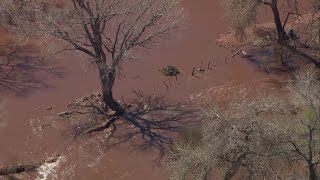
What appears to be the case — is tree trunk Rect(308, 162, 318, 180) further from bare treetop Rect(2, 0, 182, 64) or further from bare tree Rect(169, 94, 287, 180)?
bare treetop Rect(2, 0, 182, 64)

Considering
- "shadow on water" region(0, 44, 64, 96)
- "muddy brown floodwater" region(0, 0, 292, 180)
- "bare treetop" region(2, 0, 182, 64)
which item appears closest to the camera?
"muddy brown floodwater" region(0, 0, 292, 180)

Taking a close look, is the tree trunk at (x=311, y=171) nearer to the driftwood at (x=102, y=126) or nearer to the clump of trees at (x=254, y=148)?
the clump of trees at (x=254, y=148)

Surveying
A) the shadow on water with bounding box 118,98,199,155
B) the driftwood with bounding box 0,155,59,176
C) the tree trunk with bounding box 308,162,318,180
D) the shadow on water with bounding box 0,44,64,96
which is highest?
the shadow on water with bounding box 0,44,64,96

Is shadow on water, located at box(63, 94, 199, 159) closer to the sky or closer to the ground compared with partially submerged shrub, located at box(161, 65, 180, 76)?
closer to the ground

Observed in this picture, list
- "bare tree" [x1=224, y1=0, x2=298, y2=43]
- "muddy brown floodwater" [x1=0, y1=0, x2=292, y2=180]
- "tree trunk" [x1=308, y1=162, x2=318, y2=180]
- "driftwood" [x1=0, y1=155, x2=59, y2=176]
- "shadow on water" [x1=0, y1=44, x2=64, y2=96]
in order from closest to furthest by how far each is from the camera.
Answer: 1. "tree trunk" [x1=308, y1=162, x2=318, y2=180]
2. "driftwood" [x1=0, y1=155, x2=59, y2=176]
3. "muddy brown floodwater" [x1=0, y1=0, x2=292, y2=180]
4. "shadow on water" [x1=0, y1=44, x2=64, y2=96]
5. "bare tree" [x1=224, y1=0, x2=298, y2=43]

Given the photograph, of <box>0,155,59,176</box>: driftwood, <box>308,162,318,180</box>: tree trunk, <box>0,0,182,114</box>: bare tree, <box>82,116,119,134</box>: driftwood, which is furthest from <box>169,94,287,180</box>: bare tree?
<box>0,0,182,114</box>: bare tree

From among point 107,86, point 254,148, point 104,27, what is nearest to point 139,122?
point 107,86

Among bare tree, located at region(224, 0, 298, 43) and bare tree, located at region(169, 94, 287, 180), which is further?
bare tree, located at region(224, 0, 298, 43)

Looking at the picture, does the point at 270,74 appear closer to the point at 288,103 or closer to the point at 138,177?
the point at 288,103
